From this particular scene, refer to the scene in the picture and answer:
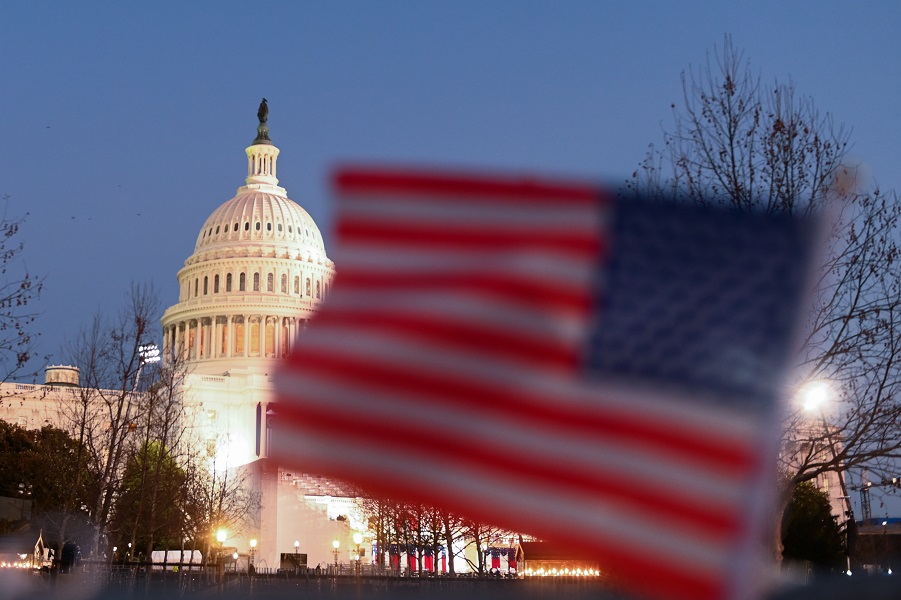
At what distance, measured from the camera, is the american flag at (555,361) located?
524 cm

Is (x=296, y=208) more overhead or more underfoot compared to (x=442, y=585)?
more overhead

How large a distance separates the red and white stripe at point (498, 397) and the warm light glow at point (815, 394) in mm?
18475

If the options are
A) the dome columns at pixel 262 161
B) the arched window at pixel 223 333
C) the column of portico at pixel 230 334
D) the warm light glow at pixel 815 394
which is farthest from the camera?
the dome columns at pixel 262 161

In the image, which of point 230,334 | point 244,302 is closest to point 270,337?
point 230,334

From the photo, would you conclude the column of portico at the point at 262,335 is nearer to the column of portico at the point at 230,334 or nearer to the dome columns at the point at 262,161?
the column of portico at the point at 230,334

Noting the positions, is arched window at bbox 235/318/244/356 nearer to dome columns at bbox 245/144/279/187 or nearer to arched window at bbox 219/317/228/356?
arched window at bbox 219/317/228/356

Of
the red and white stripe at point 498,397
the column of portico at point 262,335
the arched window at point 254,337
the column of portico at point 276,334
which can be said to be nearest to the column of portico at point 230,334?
the arched window at point 254,337

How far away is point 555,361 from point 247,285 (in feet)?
490

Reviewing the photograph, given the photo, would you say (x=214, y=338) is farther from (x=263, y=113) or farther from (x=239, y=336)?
(x=263, y=113)

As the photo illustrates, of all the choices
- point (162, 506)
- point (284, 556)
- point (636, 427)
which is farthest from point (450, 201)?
point (284, 556)

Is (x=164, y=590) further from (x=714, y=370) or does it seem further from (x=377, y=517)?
(x=377, y=517)

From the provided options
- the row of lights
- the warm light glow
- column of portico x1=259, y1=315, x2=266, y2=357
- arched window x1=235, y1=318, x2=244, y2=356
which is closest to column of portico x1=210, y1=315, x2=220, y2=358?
arched window x1=235, y1=318, x2=244, y2=356

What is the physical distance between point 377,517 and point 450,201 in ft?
214

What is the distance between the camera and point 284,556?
8206cm
